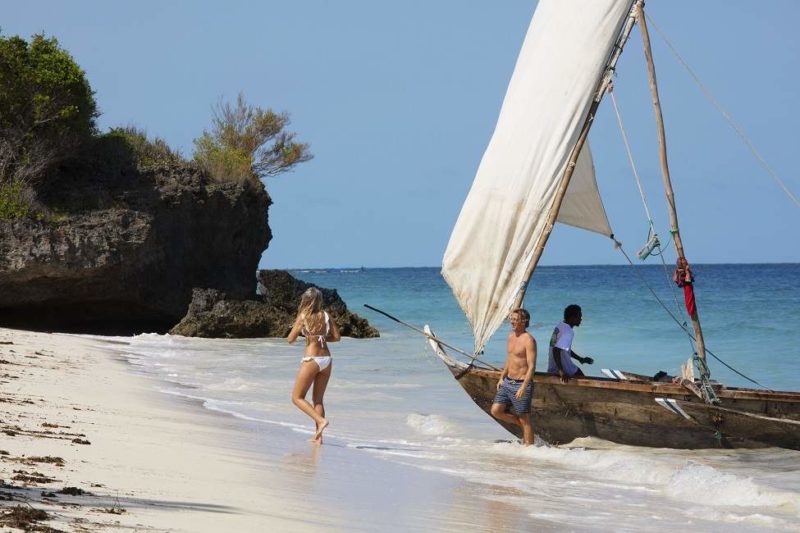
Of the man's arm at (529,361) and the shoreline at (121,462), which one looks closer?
the shoreline at (121,462)

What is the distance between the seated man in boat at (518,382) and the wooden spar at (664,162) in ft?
5.96

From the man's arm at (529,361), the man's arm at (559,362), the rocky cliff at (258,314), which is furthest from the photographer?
the rocky cliff at (258,314)

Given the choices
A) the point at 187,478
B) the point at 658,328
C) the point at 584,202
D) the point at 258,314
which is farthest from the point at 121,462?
the point at 658,328

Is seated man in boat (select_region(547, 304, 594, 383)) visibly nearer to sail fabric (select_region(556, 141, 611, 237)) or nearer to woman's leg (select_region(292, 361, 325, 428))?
sail fabric (select_region(556, 141, 611, 237))

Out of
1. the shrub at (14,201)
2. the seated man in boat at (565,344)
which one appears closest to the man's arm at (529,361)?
the seated man in boat at (565,344)

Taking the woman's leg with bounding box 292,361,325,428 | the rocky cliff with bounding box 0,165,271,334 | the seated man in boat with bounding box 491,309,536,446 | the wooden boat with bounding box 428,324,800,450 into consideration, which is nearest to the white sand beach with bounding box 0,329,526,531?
the woman's leg with bounding box 292,361,325,428

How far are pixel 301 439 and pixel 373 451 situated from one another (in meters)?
0.76

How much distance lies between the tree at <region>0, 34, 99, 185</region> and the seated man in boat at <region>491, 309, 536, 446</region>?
1732 cm

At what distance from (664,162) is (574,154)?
112cm

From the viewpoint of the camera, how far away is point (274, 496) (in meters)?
7.07

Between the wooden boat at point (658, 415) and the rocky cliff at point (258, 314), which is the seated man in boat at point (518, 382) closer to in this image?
the wooden boat at point (658, 415)

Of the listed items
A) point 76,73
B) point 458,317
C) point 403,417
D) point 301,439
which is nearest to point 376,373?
point 403,417

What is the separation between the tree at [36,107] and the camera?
2602 centimetres

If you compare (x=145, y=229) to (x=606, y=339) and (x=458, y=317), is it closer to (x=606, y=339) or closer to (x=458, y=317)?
(x=606, y=339)
